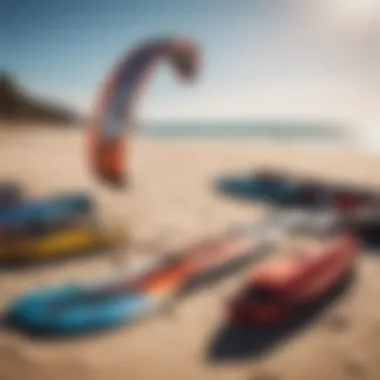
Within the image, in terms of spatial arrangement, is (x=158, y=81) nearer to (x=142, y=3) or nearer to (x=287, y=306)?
(x=142, y=3)

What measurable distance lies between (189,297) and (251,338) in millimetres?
224

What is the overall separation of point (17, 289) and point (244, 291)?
0.60 meters

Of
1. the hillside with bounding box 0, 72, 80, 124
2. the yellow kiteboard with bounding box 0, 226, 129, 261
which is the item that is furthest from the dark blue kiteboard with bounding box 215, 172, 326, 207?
the hillside with bounding box 0, 72, 80, 124

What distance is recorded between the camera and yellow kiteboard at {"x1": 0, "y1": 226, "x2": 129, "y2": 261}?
1661 millimetres

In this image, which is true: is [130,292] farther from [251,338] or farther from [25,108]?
[25,108]

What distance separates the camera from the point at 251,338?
138cm

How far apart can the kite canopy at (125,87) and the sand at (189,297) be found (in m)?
0.15

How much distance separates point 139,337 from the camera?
1.36m

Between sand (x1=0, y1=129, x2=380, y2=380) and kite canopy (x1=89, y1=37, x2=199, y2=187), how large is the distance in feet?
0.49

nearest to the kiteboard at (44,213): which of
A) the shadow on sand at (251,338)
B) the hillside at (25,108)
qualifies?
the hillside at (25,108)

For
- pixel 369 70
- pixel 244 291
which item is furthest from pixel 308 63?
pixel 244 291

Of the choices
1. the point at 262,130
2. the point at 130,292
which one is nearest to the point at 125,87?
the point at 262,130

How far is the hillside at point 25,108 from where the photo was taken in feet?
5.89

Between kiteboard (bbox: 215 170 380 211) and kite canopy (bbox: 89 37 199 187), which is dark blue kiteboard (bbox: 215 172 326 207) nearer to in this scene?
kiteboard (bbox: 215 170 380 211)
